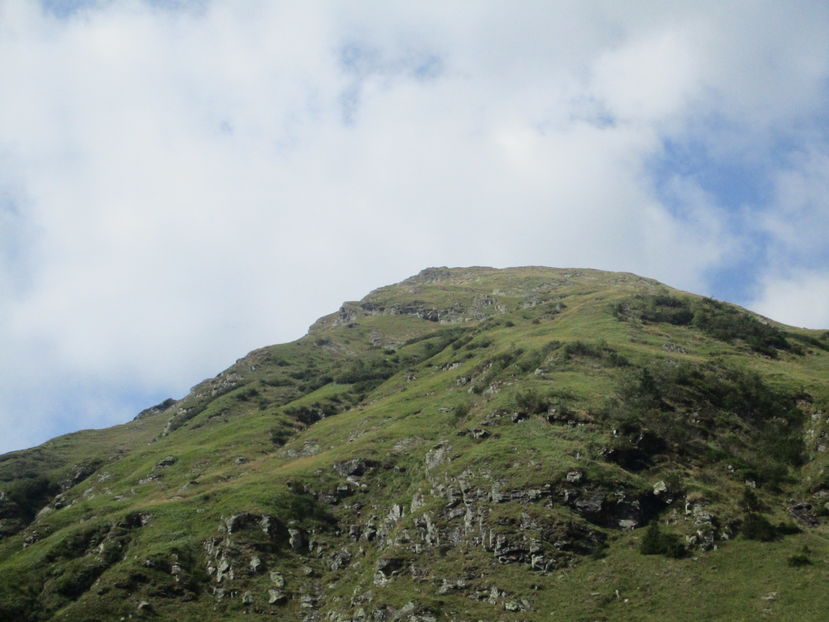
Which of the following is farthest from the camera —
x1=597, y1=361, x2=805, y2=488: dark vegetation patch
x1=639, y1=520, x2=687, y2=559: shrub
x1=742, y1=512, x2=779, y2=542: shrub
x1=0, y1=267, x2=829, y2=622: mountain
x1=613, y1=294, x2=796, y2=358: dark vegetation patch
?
x1=613, y1=294, x2=796, y2=358: dark vegetation patch

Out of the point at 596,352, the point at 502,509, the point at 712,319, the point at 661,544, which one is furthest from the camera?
the point at 712,319

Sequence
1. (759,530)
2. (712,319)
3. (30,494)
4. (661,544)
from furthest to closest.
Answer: (712,319), (30,494), (661,544), (759,530)

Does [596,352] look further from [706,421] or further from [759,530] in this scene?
[759,530]

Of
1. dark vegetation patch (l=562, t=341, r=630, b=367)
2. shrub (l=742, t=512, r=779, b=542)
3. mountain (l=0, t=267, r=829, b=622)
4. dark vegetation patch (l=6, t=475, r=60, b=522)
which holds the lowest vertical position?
shrub (l=742, t=512, r=779, b=542)

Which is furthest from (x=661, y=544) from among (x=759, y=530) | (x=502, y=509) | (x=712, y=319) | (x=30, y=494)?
(x=30, y=494)

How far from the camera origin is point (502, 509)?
72.4 meters

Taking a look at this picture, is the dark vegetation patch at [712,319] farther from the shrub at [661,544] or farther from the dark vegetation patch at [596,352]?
the shrub at [661,544]

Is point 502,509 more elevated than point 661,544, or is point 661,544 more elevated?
point 502,509

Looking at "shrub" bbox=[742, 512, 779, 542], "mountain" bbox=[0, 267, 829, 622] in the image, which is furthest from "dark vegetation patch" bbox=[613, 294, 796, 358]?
"shrub" bbox=[742, 512, 779, 542]

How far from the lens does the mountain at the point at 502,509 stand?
59.9m

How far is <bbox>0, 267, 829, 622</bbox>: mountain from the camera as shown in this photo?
5994 centimetres

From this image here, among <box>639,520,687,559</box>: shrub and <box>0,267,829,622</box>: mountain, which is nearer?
<box>0,267,829,622</box>: mountain

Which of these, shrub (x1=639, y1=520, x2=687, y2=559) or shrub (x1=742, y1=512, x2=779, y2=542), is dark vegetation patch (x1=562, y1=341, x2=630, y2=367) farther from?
shrub (x1=639, y1=520, x2=687, y2=559)

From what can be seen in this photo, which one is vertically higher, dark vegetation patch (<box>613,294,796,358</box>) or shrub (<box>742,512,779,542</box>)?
dark vegetation patch (<box>613,294,796,358</box>)
